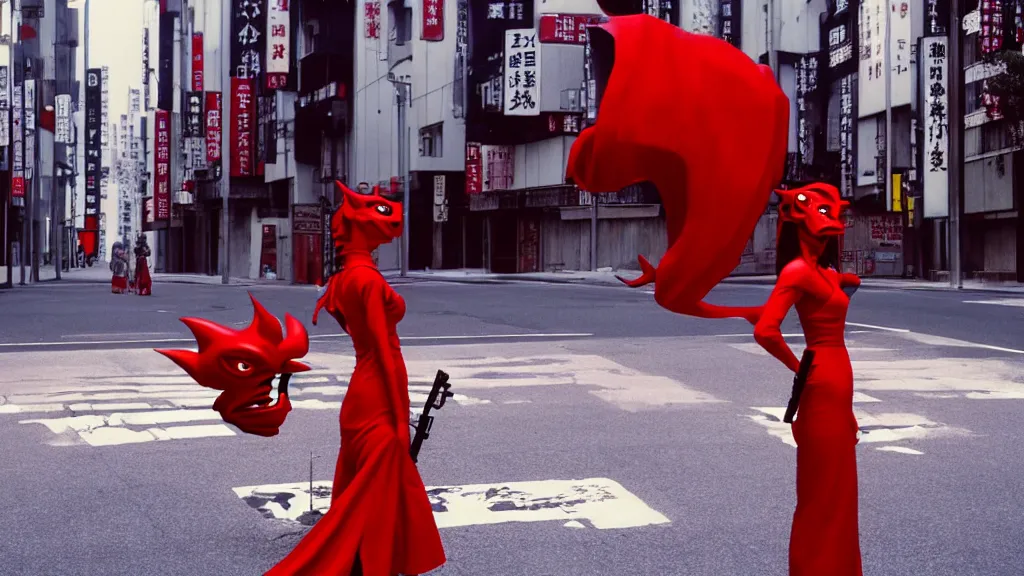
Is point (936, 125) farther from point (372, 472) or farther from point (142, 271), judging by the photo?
Result: point (372, 472)

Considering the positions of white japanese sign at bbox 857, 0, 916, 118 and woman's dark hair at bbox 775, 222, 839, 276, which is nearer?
woman's dark hair at bbox 775, 222, 839, 276

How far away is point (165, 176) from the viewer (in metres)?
75.0

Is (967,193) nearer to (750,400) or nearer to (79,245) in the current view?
(750,400)

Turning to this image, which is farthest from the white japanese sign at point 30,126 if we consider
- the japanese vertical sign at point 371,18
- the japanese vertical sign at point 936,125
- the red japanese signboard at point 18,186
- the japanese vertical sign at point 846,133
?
the japanese vertical sign at point 936,125

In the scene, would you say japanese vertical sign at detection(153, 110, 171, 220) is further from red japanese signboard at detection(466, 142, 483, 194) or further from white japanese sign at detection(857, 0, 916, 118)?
white japanese sign at detection(857, 0, 916, 118)

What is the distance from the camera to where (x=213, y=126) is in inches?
2403

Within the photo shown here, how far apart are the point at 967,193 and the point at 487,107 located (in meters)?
21.3

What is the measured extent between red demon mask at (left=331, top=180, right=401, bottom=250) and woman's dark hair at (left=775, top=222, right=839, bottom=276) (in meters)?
1.24

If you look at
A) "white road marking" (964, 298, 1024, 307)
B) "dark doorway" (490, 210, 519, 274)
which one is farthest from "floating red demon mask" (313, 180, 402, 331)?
"dark doorway" (490, 210, 519, 274)

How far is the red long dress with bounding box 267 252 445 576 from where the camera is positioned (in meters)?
3.80

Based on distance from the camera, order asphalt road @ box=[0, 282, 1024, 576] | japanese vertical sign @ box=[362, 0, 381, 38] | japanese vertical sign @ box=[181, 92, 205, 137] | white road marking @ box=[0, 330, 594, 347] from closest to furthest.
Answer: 1. asphalt road @ box=[0, 282, 1024, 576]
2. white road marking @ box=[0, 330, 594, 347]
3. japanese vertical sign @ box=[362, 0, 381, 38]
4. japanese vertical sign @ box=[181, 92, 205, 137]

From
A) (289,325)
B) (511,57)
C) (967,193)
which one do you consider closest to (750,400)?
(289,325)

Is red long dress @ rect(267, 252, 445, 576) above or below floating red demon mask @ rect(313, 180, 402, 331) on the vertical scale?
below

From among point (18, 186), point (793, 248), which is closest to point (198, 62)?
point (18, 186)
